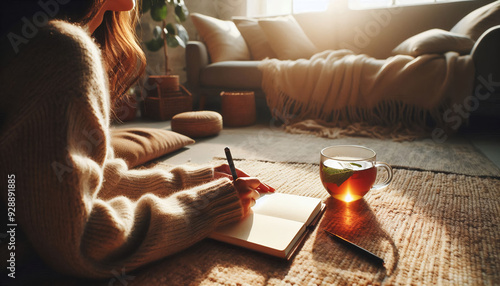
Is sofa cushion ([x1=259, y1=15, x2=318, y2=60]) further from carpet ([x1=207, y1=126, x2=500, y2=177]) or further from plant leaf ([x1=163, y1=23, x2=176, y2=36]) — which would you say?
carpet ([x1=207, y1=126, x2=500, y2=177])

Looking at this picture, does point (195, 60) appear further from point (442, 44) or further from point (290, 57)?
point (442, 44)

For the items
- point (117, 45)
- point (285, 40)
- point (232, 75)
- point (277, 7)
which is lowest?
point (232, 75)

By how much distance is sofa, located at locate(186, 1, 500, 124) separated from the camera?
1697 millimetres

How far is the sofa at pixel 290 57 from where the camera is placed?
1697 mm

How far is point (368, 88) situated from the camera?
192cm

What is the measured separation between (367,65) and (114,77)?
149cm

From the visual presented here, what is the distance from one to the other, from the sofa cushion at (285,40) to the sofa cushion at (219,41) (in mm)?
266

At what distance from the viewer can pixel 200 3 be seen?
11.6 feet

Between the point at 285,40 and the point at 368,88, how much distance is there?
929mm

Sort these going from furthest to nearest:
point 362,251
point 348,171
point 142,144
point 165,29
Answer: point 165,29 → point 142,144 → point 348,171 → point 362,251

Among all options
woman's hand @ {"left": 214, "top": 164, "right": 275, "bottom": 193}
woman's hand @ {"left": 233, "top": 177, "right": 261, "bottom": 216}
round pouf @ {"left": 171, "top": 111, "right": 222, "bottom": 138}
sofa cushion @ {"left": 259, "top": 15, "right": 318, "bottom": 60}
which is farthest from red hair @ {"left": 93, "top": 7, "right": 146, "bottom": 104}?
sofa cushion @ {"left": 259, "top": 15, "right": 318, "bottom": 60}

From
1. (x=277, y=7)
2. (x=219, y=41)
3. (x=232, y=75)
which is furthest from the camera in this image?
(x=277, y=7)

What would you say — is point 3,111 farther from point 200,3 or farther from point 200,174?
point 200,3

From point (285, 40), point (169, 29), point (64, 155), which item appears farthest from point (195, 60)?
point (64, 155)
